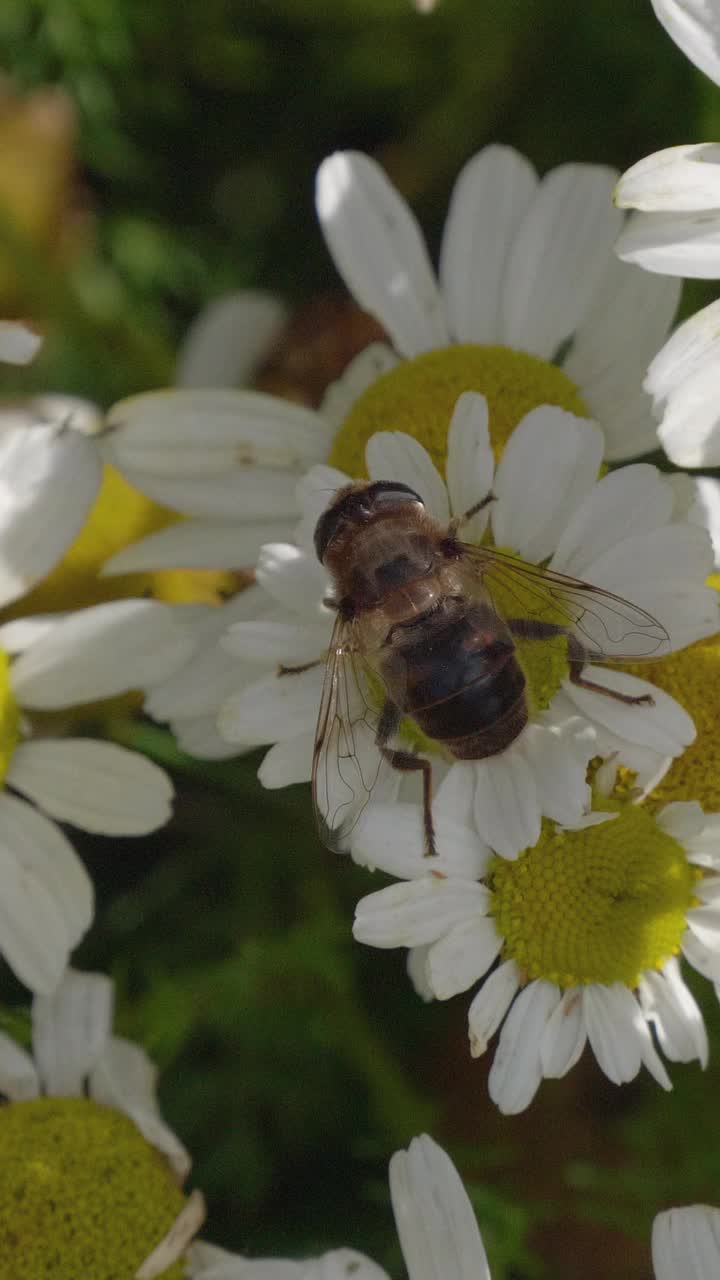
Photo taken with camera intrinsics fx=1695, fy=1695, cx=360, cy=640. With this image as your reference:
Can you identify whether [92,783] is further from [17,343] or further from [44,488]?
[17,343]

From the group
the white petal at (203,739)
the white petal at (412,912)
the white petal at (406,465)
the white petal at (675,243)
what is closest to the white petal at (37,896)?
the white petal at (203,739)

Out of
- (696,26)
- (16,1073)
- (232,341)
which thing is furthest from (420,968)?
(232,341)

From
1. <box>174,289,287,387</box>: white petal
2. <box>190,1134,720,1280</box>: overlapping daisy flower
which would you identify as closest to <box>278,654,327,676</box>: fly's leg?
<box>190,1134,720,1280</box>: overlapping daisy flower

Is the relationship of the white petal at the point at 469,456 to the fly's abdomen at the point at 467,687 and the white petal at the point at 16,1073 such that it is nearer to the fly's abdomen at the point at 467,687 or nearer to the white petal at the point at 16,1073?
the fly's abdomen at the point at 467,687

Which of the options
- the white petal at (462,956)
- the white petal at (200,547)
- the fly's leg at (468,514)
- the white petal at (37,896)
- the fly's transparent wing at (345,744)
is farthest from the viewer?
the white petal at (200,547)

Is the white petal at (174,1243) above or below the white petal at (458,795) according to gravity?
below

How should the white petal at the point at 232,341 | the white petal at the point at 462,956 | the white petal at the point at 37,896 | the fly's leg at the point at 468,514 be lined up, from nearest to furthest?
1. the white petal at the point at 462,956
2. the fly's leg at the point at 468,514
3. the white petal at the point at 37,896
4. the white petal at the point at 232,341
